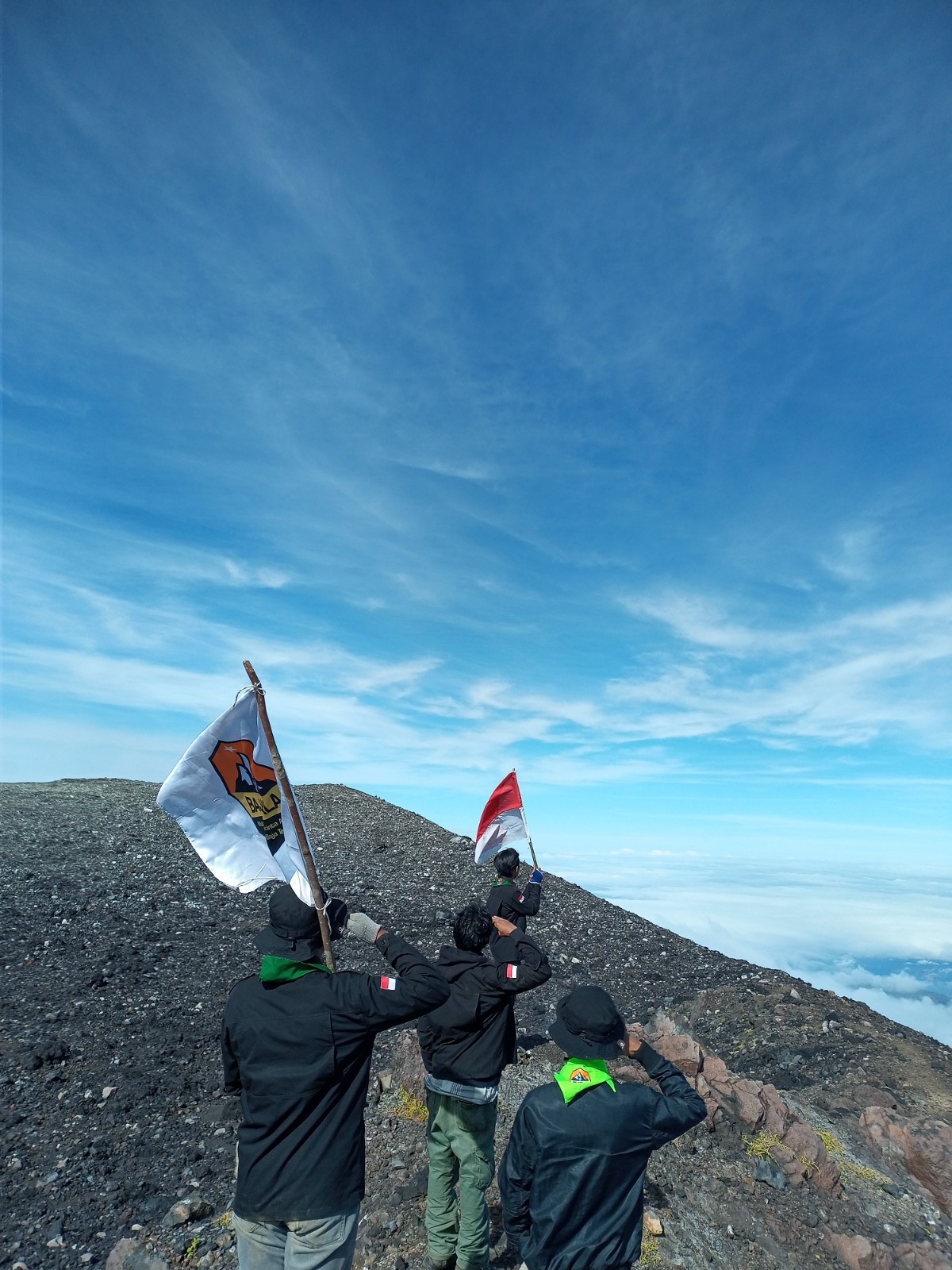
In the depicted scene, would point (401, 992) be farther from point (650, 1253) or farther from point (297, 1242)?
point (650, 1253)

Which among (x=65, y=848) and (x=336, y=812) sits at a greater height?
(x=336, y=812)

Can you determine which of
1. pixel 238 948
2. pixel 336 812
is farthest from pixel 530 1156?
pixel 336 812

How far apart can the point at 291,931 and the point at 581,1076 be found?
1.83m

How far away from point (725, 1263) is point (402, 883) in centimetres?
1349

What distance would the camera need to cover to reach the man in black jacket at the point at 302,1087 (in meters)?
4.14

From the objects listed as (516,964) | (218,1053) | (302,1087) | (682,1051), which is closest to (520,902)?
(682,1051)

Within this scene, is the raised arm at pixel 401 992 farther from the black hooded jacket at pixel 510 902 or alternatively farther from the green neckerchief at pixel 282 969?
the black hooded jacket at pixel 510 902

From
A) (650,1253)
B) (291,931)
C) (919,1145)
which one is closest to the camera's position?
(291,931)

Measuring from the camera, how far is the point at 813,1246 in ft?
23.7

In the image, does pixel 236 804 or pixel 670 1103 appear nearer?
pixel 670 1103

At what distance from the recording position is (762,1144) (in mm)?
8352

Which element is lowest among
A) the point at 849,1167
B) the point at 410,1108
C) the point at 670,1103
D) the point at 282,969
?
the point at 410,1108

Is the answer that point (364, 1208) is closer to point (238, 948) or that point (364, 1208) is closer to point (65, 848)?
point (238, 948)

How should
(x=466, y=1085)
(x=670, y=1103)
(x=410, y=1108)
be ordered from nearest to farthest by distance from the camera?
(x=670, y=1103), (x=466, y=1085), (x=410, y=1108)
